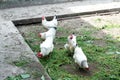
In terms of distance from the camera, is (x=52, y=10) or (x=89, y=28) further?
(x=52, y=10)

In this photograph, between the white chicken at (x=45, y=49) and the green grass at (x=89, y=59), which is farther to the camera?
the white chicken at (x=45, y=49)

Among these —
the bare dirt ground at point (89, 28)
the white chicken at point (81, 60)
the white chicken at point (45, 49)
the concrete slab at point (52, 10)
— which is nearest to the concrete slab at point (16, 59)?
the white chicken at point (45, 49)

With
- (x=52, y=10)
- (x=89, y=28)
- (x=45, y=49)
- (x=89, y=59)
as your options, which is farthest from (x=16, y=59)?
(x=52, y=10)

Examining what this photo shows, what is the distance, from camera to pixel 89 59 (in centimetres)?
452

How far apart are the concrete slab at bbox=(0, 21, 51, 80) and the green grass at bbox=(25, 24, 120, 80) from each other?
249 millimetres

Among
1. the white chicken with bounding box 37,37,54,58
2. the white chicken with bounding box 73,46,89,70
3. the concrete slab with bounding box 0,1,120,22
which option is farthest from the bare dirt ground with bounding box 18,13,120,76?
the white chicken with bounding box 73,46,89,70

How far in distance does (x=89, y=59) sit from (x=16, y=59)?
51.3 inches

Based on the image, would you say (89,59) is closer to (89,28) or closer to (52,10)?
(89,28)

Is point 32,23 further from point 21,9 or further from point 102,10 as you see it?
point 102,10

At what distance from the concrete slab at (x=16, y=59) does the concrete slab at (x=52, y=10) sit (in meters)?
1.52

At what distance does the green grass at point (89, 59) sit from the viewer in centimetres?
397

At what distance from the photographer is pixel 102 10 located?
7.02 metres

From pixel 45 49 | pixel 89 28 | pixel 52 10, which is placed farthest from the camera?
pixel 52 10

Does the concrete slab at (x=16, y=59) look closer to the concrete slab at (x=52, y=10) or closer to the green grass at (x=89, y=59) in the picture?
the green grass at (x=89, y=59)
